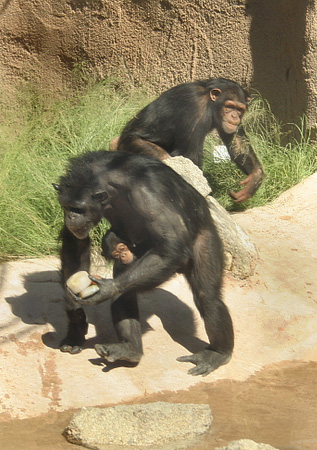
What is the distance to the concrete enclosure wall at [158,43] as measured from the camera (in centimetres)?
928

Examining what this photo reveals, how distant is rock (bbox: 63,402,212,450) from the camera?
3801 millimetres

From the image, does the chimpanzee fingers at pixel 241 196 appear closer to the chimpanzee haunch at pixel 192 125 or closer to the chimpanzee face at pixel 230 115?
the chimpanzee haunch at pixel 192 125

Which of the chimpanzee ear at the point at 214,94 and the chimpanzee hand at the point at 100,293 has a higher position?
the chimpanzee ear at the point at 214,94

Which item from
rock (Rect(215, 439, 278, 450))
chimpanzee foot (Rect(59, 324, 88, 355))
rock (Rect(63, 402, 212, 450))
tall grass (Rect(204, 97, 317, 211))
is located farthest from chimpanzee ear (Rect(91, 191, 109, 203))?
tall grass (Rect(204, 97, 317, 211))

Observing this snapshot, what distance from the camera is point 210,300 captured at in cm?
488

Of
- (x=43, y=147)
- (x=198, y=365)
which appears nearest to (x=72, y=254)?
(x=198, y=365)

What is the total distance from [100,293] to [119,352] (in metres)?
0.52

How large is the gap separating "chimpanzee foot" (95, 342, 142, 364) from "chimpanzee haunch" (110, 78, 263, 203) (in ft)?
9.67

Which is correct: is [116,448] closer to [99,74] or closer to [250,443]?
[250,443]

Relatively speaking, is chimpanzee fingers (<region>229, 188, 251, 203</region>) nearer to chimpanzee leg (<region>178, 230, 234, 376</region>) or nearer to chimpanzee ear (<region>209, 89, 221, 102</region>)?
chimpanzee ear (<region>209, 89, 221, 102</region>)

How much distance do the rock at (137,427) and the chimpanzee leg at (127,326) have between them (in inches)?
26.5

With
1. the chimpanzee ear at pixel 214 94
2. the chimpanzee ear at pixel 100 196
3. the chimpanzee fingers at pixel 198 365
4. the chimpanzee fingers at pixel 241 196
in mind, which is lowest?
the chimpanzee fingers at pixel 198 365

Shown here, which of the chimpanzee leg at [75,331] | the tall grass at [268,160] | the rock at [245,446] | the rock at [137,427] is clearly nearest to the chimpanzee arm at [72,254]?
the chimpanzee leg at [75,331]

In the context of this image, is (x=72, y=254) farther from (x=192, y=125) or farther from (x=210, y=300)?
(x=192, y=125)
